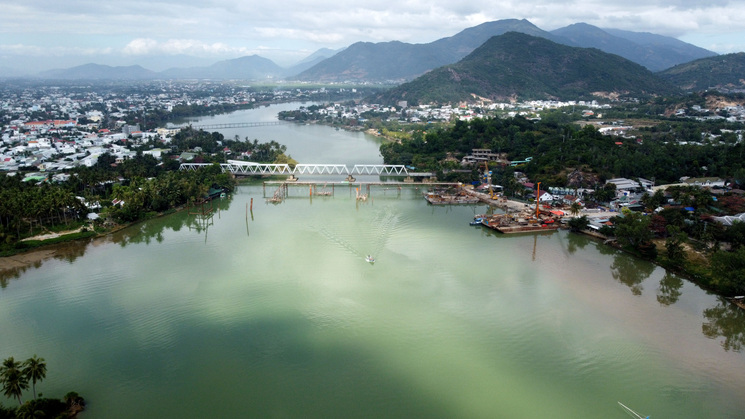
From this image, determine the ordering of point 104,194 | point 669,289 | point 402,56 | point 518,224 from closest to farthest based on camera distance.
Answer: point 669,289 → point 518,224 → point 104,194 → point 402,56

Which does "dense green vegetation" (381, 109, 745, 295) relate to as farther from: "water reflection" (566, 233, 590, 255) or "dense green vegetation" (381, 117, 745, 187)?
"water reflection" (566, 233, 590, 255)

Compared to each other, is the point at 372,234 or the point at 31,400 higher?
the point at 372,234

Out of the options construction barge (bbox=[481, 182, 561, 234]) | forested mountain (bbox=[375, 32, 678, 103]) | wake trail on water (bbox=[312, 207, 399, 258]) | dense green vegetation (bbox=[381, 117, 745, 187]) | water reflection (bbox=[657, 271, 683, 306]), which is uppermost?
forested mountain (bbox=[375, 32, 678, 103])

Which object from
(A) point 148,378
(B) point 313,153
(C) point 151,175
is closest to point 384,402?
(A) point 148,378

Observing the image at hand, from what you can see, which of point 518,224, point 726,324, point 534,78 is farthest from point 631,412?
point 534,78

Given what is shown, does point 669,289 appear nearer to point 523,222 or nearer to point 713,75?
point 523,222

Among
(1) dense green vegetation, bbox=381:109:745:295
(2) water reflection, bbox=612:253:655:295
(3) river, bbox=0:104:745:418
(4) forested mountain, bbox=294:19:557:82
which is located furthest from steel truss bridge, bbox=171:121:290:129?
(4) forested mountain, bbox=294:19:557:82
